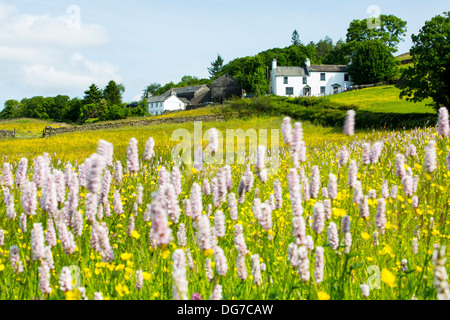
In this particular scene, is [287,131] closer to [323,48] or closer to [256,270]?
[256,270]

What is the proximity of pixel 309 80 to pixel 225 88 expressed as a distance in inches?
782

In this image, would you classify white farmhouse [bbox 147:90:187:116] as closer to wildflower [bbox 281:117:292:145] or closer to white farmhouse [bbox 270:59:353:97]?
white farmhouse [bbox 270:59:353:97]

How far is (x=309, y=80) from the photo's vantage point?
88125 millimetres

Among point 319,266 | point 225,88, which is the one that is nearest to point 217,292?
point 319,266

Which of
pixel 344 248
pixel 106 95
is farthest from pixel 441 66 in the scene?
pixel 106 95

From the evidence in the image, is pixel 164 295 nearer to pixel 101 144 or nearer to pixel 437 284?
pixel 101 144

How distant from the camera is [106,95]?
98.2 m

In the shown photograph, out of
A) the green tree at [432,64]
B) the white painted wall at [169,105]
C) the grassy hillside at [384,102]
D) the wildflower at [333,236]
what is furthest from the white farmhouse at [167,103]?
the wildflower at [333,236]

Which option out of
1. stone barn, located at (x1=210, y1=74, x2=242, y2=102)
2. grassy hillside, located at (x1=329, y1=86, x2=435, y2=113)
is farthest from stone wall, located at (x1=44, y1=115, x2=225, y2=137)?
stone barn, located at (x1=210, y1=74, x2=242, y2=102)

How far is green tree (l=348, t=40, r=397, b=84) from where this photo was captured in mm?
75688

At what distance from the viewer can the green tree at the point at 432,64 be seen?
93.8 ft

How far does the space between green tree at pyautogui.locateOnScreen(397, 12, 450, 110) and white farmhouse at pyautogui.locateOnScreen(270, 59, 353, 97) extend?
55.3 m

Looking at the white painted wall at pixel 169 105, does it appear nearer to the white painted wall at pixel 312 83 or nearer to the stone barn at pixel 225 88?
the stone barn at pixel 225 88
